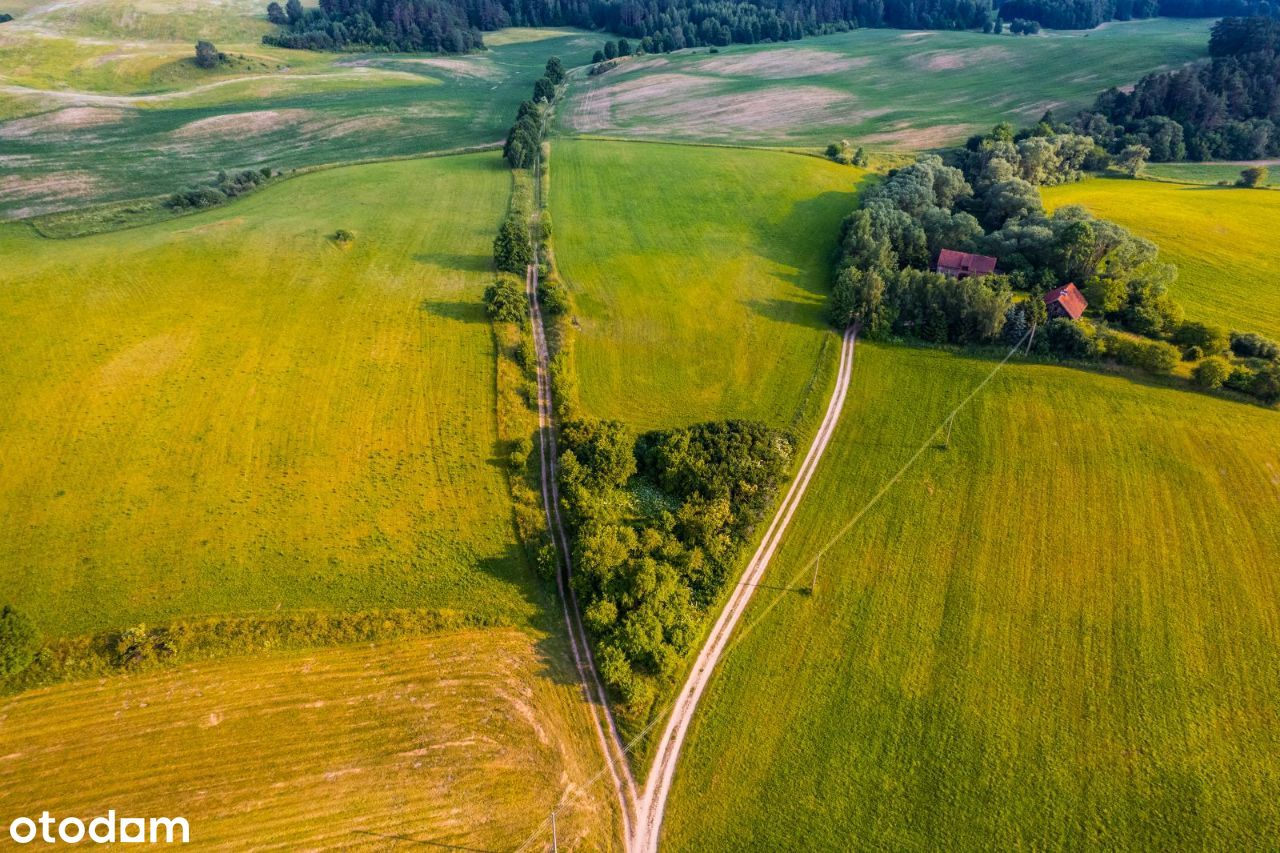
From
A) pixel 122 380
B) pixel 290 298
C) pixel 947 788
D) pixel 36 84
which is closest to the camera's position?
pixel 947 788

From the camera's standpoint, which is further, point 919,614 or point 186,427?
point 186,427

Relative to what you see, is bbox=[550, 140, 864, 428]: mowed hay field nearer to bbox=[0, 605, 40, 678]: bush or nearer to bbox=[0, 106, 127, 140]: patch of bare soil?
bbox=[0, 605, 40, 678]: bush

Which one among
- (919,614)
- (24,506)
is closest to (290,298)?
(24,506)

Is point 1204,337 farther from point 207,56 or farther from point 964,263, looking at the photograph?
point 207,56

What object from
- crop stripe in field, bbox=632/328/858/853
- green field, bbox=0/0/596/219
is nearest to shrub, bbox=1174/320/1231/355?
crop stripe in field, bbox=632/328/858/853

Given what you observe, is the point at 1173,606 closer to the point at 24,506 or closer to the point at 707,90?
the point at 24,506

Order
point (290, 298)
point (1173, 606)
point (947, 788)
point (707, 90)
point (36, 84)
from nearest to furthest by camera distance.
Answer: point (947, 788) → point (1173, 606) → point (290, 298) → point (36, 84) → point (707, 90)

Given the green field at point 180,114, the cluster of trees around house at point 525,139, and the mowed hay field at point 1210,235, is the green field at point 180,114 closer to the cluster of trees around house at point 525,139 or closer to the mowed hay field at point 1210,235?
the cluster of trees around house at point 525,139
